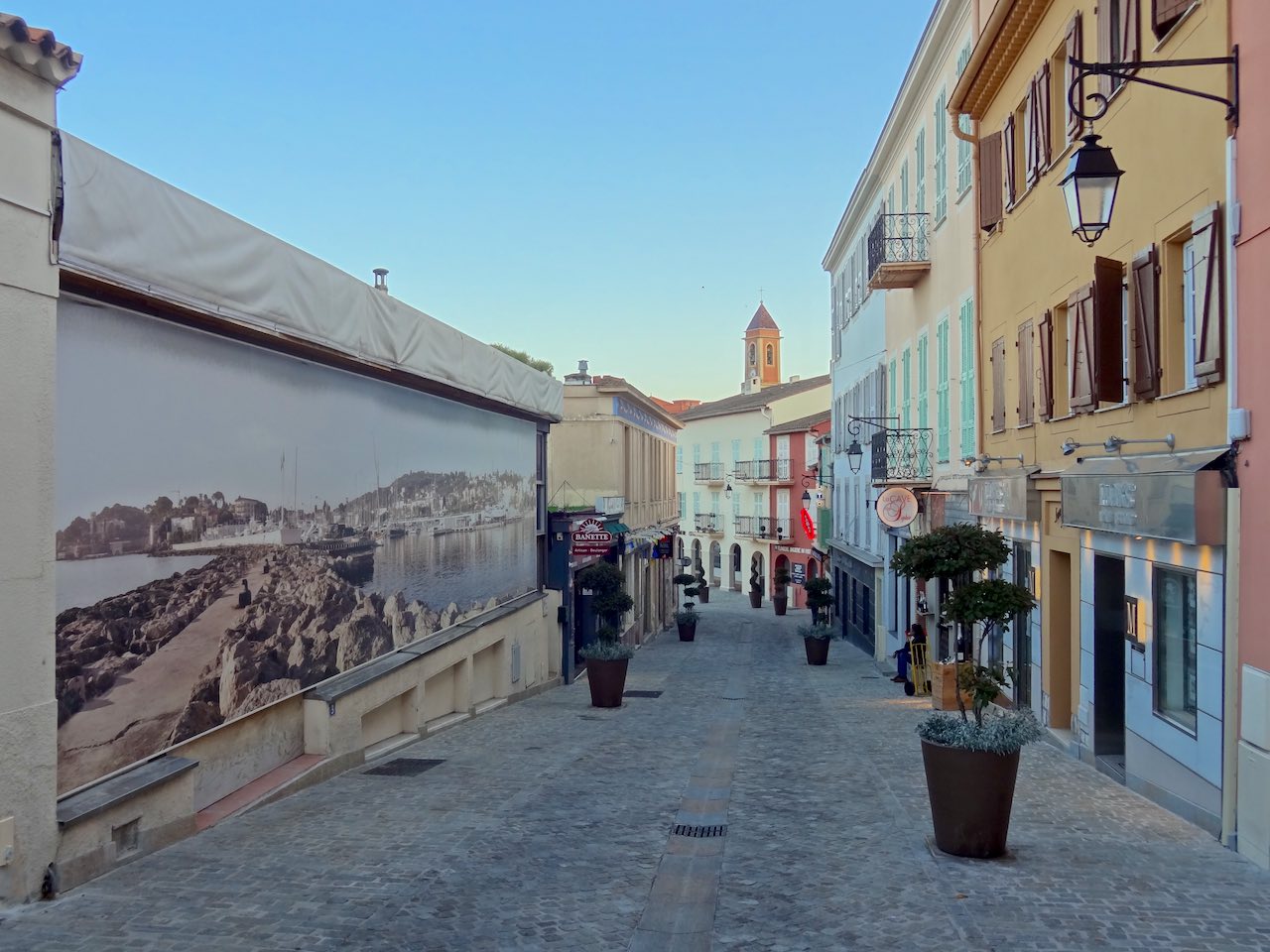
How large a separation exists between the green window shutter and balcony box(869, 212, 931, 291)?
3.38 meters

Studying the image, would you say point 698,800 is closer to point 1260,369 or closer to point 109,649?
point 109,649

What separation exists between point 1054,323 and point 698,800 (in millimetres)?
6781

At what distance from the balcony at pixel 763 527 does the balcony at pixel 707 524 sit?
2862 millimetres

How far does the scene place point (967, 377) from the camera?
17.2 meters

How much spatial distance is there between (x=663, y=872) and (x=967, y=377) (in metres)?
11.9

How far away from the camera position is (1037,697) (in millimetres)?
13367

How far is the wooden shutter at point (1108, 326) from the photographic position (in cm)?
1018

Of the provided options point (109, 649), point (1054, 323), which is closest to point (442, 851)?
point (109, 649)

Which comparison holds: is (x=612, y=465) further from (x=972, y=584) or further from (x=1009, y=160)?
(x=972, y=584)

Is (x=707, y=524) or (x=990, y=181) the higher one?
(x=990, y=181)

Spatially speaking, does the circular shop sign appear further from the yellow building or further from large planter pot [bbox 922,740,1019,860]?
large planter pot [bbox 922,740,1019,860]

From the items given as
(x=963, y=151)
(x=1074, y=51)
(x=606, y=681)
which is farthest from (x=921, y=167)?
(x=606, y=681)

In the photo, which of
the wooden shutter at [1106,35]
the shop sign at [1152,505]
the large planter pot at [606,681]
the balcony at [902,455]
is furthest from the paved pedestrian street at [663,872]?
the balcony at [902,455]

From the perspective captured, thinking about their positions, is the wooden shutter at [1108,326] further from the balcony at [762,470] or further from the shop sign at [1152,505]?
the balcony at [762,470]
